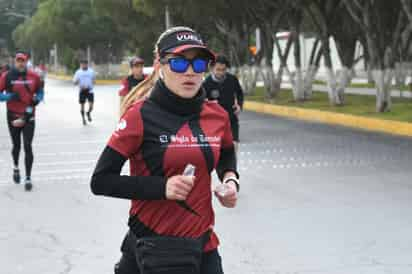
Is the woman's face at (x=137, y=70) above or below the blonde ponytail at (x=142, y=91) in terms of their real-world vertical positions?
below

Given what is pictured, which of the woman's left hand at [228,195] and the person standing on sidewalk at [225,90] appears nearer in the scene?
the woman's left hand at [228,195]

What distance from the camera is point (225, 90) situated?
40.2 ft

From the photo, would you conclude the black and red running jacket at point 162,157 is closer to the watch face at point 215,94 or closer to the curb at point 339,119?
the watch face at point 215,94

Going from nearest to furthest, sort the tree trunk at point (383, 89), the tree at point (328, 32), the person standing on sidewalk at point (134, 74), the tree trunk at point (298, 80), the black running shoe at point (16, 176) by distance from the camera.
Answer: the black running shoe at point (16, 176)
the person standing on sidewalk at point (134, 74)
the tree trunk at point (383, 89)
the tree at point (328, 32)
the tree trunk at point (298, 80)

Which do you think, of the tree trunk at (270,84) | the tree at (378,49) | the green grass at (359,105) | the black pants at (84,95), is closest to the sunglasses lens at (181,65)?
the green grass at (359,105)

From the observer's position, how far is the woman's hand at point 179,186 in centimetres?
351

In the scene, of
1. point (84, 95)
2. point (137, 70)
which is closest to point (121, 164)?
point (137, 70)

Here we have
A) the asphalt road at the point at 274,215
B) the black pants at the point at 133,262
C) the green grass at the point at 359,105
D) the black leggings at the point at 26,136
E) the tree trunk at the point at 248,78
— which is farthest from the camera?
the tree trunk at the point at 248,78

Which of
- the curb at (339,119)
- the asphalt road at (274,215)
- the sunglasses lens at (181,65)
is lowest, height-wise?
the curb at (339,119)

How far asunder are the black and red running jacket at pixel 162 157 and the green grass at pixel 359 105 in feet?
54.6

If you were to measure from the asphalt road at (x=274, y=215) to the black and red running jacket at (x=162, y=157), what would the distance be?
3.28 m

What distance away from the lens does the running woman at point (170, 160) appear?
145 inches

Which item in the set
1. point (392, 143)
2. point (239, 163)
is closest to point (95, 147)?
point (239, 163)

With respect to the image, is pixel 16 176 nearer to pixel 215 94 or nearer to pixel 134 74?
pixel 134 74
